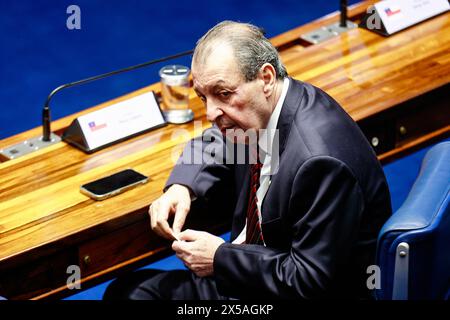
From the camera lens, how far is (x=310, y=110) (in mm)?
2645

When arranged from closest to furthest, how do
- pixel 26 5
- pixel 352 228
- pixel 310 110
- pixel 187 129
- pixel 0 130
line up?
pixel 352 228
pixel 310 110
pixel 187 129
pixel 0 130
pixel 26 5

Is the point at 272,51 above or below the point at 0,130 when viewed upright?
above

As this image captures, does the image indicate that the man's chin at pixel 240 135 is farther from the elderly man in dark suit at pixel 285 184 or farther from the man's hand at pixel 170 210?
the man's hand at pixel 170 210

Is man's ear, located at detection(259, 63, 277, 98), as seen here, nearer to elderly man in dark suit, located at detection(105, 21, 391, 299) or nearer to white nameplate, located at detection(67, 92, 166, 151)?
elderly man in dark suit, located at detection(105, 21, 391, 299)

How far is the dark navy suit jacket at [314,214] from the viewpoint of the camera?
97.8 inches

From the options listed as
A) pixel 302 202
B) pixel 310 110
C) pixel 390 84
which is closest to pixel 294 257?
pixel 302 202

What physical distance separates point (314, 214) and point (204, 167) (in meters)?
0.62

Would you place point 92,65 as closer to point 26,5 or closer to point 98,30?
point 98,30

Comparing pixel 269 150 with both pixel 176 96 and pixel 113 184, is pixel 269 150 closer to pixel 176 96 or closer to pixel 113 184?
pixel 113 184

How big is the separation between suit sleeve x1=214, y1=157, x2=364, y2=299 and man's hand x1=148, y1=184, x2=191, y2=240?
1.19 feet

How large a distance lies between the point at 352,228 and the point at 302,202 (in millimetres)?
139

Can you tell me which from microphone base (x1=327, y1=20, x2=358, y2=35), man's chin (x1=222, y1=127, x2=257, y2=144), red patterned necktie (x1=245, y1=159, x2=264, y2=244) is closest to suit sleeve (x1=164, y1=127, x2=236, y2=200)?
red patterned necktie (x1=245, y1=159, x2=264, y2=244)

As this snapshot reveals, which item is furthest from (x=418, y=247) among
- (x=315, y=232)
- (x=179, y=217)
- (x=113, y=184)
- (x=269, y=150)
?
(x=113, y=184)

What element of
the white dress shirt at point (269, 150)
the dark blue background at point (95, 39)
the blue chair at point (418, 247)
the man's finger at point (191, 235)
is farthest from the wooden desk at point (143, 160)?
the dark blue background at point (95, 39)
